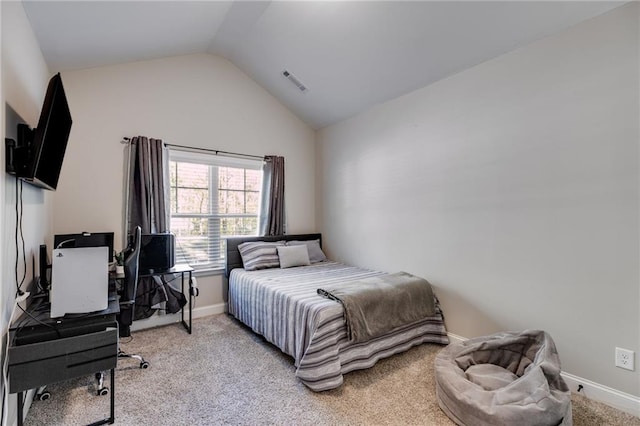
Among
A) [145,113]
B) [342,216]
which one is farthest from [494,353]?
[145,113]

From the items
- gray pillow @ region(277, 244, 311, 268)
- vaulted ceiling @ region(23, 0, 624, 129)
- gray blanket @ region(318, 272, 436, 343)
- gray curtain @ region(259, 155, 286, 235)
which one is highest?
vaulted ceiling @ region(23, 0, 624, 129)

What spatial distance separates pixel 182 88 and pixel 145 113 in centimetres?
52

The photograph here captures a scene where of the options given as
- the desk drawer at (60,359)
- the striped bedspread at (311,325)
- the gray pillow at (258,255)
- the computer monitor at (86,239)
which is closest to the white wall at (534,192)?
the striped bedspread at (311,325)

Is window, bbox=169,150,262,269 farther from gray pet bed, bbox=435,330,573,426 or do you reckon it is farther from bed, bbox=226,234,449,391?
gray pet bed, bbox=435,330,573,426

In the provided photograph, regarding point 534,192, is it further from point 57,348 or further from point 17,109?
point 17,109

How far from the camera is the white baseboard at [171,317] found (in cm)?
314

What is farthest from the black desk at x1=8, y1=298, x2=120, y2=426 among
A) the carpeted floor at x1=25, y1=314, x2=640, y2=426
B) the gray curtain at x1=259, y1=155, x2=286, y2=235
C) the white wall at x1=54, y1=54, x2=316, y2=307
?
the gray curtain at x1=259, y1=155, x2=286, y2=235

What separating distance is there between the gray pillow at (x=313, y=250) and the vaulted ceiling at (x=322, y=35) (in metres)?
1.82

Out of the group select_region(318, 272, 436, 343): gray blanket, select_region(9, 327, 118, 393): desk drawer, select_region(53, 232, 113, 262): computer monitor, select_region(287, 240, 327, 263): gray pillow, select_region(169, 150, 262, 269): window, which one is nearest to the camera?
select_region(9, 327, 118, 393): desk drawer

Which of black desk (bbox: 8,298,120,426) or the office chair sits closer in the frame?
black desk (bbox: 8,298,120,426)

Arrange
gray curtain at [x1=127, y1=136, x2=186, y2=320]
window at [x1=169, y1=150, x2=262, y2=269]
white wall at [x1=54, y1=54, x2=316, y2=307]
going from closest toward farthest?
1. white wall at [x1=54, y1=54, x2=316, y2=307]
2. gray curtain at [x1=127, y1=136, x2=186, y2=320]
3. window at [x1=169, y1=150, x2=262, y2=269]

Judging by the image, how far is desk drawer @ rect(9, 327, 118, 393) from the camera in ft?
4.68

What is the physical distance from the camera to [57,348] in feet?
5.01

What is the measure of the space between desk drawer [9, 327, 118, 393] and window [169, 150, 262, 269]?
1887mm
